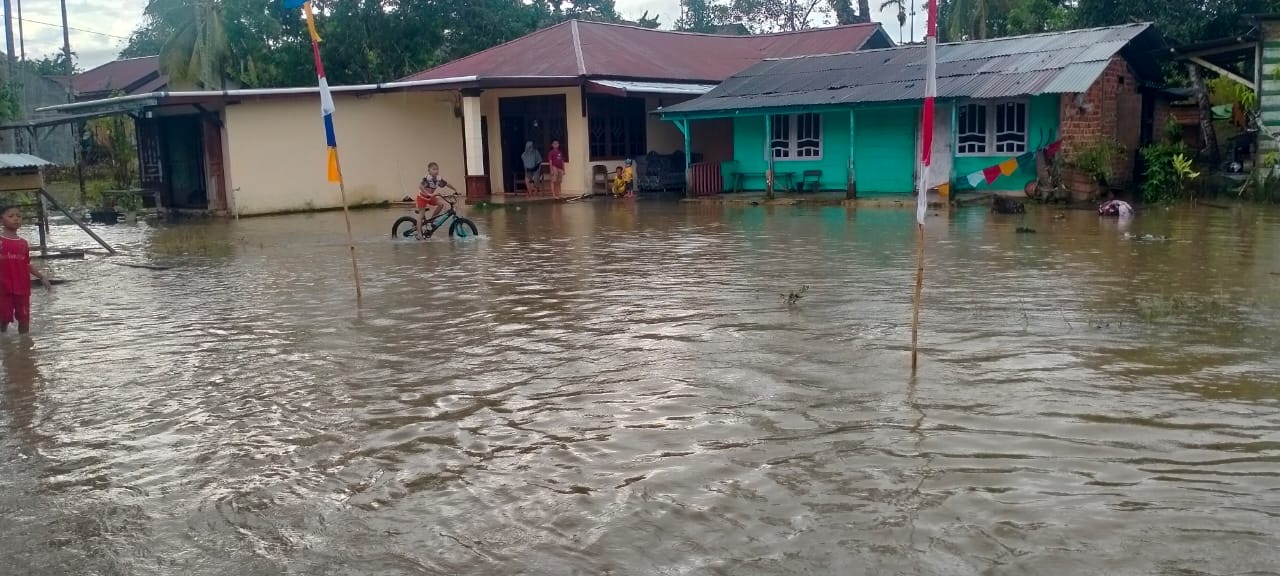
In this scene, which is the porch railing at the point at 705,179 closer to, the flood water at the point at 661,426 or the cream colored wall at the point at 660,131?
the cream colored wall at the point at 660,131

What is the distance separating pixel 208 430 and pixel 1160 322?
7.08 metres

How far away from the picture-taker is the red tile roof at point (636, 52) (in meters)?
28.1

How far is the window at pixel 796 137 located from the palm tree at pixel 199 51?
53.1ft

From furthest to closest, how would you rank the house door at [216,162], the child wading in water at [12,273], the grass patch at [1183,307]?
the house door at [216,162], the child wading in water at [12,273], the grass patch at [1183,307]

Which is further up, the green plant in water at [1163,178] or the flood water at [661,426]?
the green plant in water at [1163,178]

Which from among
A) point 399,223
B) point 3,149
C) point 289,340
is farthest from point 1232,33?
point 3,149

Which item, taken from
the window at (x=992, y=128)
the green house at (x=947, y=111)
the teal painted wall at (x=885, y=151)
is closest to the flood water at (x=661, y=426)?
the green house at (x=947, y=111)

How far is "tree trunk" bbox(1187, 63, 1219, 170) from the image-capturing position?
70.3 feet

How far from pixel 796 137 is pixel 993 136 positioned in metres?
5.00

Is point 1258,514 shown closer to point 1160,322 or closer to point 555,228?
point 1160,322

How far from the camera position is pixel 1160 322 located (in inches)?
339

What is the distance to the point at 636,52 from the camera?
3048cm

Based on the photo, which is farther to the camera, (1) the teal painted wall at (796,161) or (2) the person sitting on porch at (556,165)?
(2) the person sitting on porch at (556,165)

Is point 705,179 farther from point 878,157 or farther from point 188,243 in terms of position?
point 188,243
